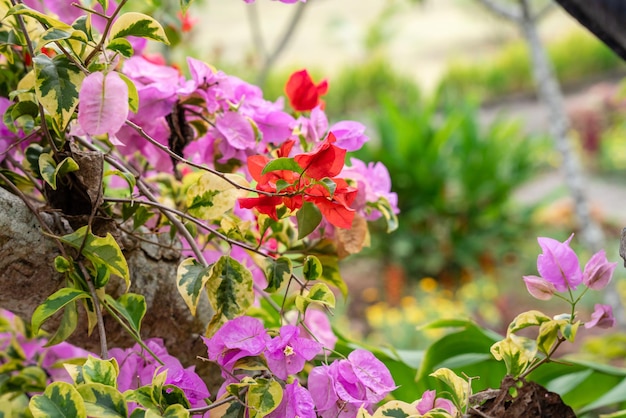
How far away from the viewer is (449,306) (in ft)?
9.22

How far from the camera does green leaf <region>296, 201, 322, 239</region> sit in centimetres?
40

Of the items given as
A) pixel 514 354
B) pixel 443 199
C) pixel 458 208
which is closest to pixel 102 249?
pixel 514 354

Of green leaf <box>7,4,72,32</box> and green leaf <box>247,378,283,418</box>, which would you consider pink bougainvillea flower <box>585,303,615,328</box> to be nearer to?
green leaf <box>247,378,283,418</box>

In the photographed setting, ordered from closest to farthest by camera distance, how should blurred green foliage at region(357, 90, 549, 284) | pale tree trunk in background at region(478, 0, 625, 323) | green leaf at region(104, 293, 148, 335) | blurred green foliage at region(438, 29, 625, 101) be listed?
green leaf at region(104, 293, 148, 335)
pale tree trunk in background at region(478, 0, 625, 323)
blurred green foliage at region(357, 90, 549, 284)
blurred green foliage at region(438, 29, 625, 101)

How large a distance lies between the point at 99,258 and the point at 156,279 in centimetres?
10

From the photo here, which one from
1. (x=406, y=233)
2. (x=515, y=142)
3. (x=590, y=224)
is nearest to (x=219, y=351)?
(x=590, y=224)

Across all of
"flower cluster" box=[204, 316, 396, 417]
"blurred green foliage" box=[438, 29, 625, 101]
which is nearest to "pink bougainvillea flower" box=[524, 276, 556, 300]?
"flower cluster" box=[204, 316, 396, 417]

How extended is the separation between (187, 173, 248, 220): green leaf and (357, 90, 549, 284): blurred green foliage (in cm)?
289

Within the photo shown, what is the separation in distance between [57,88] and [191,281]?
0.14 metres

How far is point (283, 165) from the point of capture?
0.38 meters

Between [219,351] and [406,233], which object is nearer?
[219,351]

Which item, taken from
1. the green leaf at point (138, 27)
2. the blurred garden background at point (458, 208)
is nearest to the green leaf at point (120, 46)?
the green leaf at point (138, 27)

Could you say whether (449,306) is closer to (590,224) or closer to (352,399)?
(590,224)

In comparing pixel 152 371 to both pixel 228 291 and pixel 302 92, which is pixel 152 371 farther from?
pixel 302 92
